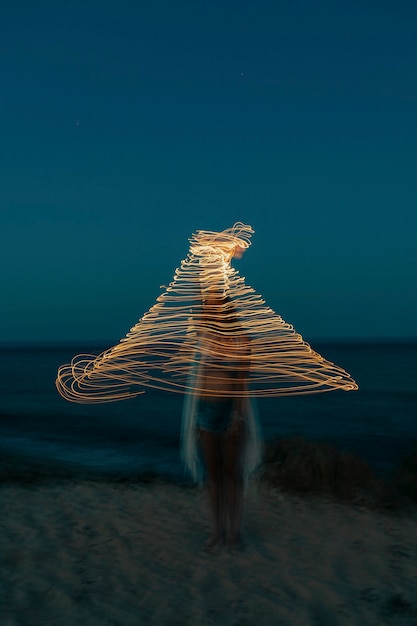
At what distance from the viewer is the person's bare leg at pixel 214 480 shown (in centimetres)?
486

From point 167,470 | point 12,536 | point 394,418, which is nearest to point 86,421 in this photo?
point 167,470

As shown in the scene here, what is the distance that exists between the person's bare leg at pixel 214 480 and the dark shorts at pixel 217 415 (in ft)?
0.20

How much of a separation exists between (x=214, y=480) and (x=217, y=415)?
558mm

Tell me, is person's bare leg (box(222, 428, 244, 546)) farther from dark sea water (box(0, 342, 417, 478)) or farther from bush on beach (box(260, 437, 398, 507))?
dark sea water (box(0, 342, 417, 478))

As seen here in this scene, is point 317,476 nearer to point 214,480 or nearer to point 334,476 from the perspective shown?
point 334,476

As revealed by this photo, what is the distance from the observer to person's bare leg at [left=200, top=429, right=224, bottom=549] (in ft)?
16.0

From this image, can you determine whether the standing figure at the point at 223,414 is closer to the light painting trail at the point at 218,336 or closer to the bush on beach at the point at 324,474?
the light painting trail at the point at 218,336

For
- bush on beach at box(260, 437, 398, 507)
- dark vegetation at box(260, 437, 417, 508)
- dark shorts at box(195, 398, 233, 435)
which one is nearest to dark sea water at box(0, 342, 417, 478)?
bush on beach at box(260, 437, 398, 507)

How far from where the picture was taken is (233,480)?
4910mm

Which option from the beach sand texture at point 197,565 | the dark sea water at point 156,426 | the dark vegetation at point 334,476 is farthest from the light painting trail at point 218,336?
the dark sea water at point 156,426

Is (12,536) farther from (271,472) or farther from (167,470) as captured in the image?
(167,470)

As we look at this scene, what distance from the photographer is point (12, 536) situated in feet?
17.8

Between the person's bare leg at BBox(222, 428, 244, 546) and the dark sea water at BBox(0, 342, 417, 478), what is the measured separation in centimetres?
448

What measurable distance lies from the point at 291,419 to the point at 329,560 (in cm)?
1848
